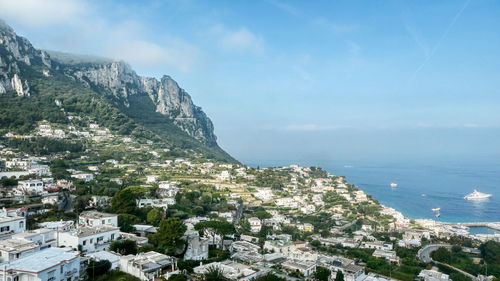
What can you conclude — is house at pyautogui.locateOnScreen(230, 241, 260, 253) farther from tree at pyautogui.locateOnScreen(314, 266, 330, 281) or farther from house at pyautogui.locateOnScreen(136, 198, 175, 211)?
house at pyautogui.locateOnScreen(136, 198, 175, 211)

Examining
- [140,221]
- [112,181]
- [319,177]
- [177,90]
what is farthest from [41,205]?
[177,90]

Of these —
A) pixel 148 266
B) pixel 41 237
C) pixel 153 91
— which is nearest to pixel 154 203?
pixel 41 237

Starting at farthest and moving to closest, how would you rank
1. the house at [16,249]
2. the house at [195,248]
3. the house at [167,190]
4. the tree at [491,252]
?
the house at [167,190] → the tree at [491,252] → the house at [195,248] → the house at [16,249]

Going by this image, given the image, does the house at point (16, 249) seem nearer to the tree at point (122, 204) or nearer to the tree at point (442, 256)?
the tree at point (122, 204)

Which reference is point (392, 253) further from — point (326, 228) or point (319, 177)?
point (319, 177)

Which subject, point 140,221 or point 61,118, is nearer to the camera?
point 140,221

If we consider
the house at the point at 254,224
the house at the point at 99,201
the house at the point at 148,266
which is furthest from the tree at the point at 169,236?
the house at the point at 254,224

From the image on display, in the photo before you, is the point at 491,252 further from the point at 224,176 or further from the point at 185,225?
the point at 224,176
